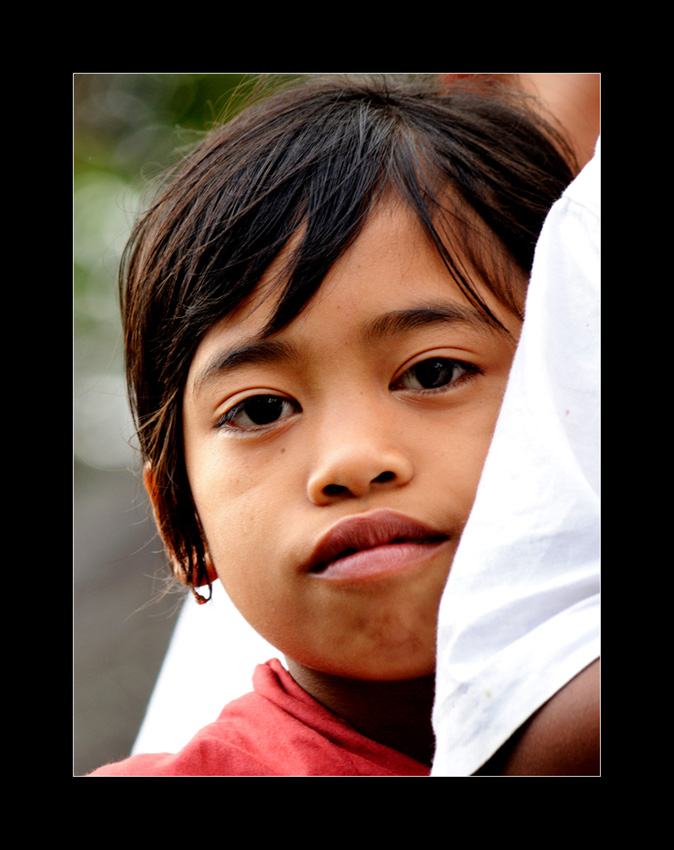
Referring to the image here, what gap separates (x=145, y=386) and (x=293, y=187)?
357mm

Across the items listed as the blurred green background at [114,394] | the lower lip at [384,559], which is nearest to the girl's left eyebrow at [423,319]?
the lower lip at [384,559]

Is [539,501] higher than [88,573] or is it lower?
lower

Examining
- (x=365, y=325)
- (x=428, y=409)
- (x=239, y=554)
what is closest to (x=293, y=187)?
(x=365, y=325)

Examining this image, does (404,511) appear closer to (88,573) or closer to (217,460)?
(217,460)

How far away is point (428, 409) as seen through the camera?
3.02 ft

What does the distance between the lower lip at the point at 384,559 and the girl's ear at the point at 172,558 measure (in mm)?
400

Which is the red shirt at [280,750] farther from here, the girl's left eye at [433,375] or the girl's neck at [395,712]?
the girl's left eye at [433,375]

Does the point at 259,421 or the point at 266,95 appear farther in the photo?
the point at 266,95

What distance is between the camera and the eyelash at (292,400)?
0.93 metres

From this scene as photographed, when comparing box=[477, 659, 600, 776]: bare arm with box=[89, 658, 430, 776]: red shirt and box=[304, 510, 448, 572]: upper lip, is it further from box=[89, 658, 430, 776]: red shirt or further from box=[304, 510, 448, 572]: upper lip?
box=[89, 658, 430, 776]: red shirt

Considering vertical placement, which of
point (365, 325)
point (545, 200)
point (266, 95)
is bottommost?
point (365, 325)

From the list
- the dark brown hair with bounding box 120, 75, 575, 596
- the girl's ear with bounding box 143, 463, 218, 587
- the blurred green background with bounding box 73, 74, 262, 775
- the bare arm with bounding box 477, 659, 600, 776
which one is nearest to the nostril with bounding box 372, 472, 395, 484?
the dark brown hair with bounding box 120, 75, 575, 596

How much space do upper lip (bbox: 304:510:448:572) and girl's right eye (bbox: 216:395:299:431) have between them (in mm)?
151

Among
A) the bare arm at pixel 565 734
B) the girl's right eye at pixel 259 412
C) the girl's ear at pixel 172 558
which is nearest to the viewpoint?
the bare arm at pixel 565 734
